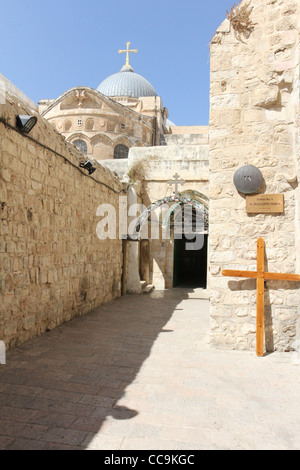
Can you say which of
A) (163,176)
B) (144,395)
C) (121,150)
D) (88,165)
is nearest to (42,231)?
(88,165)

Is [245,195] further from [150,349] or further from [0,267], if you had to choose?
[0,267]

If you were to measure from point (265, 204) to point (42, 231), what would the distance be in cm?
306

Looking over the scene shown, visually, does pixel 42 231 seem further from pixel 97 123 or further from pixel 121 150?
pixel 97 123

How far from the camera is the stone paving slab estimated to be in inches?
88.1

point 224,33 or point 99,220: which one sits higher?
point 224,33

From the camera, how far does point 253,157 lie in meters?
4.37

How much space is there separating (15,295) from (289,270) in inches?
132

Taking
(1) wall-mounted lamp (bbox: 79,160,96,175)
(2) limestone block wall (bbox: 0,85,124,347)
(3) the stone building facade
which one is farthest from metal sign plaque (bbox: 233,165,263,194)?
(3) the stone building facade

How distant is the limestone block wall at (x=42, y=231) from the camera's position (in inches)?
159

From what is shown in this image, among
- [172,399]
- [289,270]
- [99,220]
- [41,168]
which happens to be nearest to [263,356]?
[289,270]

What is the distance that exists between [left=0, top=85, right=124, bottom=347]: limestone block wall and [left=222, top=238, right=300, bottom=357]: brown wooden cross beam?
2.54 m

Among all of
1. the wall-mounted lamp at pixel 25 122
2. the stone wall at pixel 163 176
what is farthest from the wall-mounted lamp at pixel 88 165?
the stone wall at pixel 163 176

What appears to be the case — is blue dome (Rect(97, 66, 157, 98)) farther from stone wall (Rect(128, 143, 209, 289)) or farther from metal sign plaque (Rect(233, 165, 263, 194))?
metal sign plaque (Rect(233, 165, 263, 194))
